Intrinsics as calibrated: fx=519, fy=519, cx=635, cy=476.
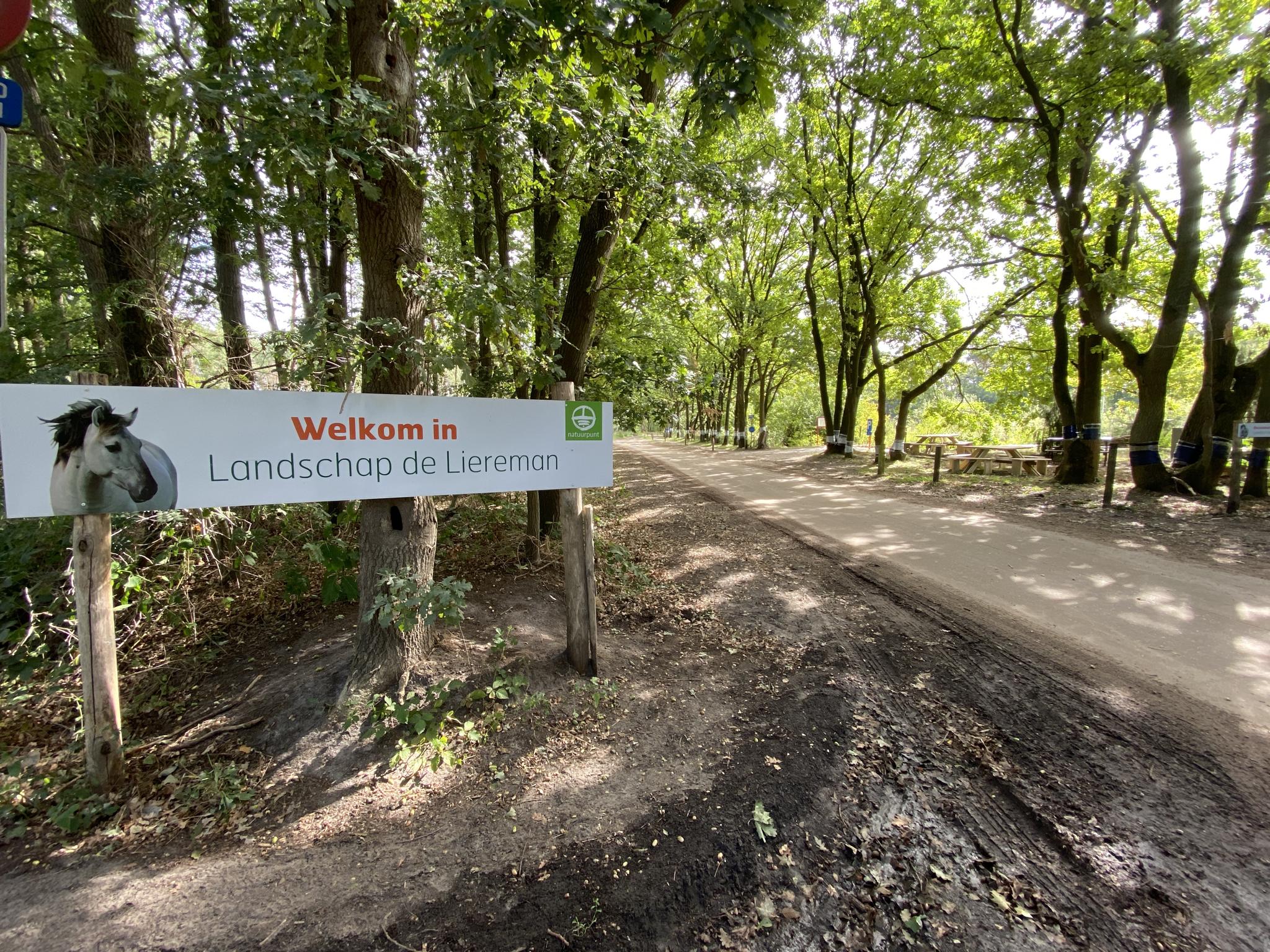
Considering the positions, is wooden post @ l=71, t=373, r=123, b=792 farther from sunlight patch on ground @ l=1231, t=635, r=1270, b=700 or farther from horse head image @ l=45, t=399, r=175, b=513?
sunlight patch on ground @ l=1231, t=635, r=1270, b=700

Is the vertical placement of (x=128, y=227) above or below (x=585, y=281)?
below

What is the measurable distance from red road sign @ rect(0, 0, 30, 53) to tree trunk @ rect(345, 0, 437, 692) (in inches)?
49.7

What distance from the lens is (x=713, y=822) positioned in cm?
233

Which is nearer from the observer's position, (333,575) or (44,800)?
(44,800)

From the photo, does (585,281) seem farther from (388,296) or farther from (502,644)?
(502,644)

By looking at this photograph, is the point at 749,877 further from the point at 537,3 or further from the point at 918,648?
the point at 537,3

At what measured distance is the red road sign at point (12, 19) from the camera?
1874 mm

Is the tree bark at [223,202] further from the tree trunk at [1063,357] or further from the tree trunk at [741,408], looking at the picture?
the tree trunk at [741,408]

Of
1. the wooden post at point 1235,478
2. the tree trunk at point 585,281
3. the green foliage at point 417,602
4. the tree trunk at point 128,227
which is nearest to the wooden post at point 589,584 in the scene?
the green foliage at point 417,602

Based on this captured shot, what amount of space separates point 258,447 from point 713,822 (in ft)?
9.16

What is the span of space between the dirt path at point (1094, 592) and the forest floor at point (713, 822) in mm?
448

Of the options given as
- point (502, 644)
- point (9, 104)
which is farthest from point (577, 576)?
point (9, 104)

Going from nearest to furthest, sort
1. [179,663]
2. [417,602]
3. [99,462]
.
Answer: [99,462]
[417,602]
[179,663]

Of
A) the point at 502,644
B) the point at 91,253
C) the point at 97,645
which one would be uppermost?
the point at 91,253
